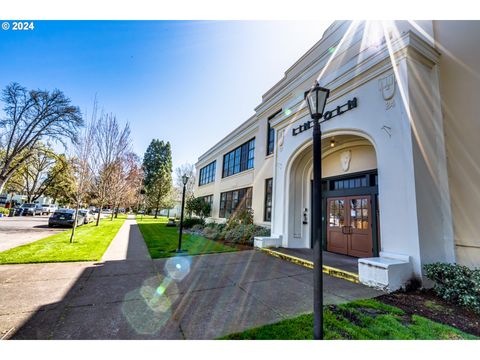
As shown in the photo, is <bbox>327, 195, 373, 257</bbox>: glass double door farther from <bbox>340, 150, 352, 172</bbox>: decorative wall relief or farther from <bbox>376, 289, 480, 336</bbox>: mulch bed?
<bbox>376, 289, 480, 336</bbox>: mulch bed

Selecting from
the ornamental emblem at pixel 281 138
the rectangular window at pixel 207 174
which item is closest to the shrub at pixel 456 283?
the ornamental emblem at pixel 281 138

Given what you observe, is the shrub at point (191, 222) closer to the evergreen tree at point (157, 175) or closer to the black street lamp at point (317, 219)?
the black street lamp at point (317, 219)

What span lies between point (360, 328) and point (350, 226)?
18.1 ft

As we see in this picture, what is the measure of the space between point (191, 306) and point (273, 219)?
6.60 metres

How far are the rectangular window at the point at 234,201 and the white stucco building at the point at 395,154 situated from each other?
5.41 meters

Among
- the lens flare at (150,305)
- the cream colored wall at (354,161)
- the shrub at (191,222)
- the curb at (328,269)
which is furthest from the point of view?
the shrub at (191,222)

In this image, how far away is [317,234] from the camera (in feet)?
9.54

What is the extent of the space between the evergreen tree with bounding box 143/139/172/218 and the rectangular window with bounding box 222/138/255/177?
2628 centimetres

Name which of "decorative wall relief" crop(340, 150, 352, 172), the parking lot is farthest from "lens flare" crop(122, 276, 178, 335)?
the parking lot

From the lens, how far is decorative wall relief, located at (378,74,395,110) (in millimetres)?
5879

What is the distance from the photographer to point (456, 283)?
4328mm

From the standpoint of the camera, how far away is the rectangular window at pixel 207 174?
74.3ft
